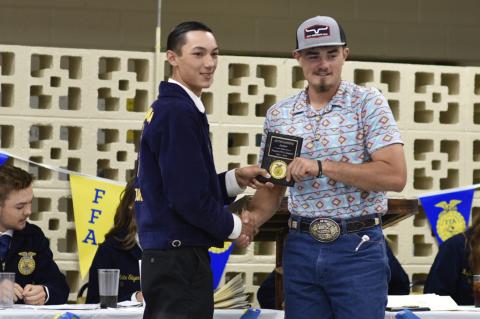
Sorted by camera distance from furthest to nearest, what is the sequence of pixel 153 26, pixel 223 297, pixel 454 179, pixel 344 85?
pixel 153 26
pixel 454 179
pixel 223 297
pixel 344 85

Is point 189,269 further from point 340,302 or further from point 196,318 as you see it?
point 340,302

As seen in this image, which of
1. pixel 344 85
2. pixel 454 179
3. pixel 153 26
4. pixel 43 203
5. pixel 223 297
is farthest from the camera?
pixel 153 26

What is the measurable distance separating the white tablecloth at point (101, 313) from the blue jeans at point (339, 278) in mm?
369

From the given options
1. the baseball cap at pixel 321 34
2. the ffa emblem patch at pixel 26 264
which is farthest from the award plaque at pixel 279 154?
the ffa emblem patch at pixel 26 264

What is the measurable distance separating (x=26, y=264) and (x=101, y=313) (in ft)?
3.37

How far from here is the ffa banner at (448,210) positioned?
5426 millimetres

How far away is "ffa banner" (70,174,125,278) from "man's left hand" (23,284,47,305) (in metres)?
1.17

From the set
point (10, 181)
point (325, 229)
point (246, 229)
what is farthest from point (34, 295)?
point (325, 229)

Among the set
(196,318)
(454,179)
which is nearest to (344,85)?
(196,318)

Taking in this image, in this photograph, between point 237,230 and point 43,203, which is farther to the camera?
point 43,203

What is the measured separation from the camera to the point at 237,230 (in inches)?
120

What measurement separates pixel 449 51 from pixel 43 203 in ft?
9.34

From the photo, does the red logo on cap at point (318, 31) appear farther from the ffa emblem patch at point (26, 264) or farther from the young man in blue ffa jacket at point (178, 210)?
the ffa emblem patch at point (26, 264)

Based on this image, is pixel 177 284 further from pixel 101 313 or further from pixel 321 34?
pixel 321 34
